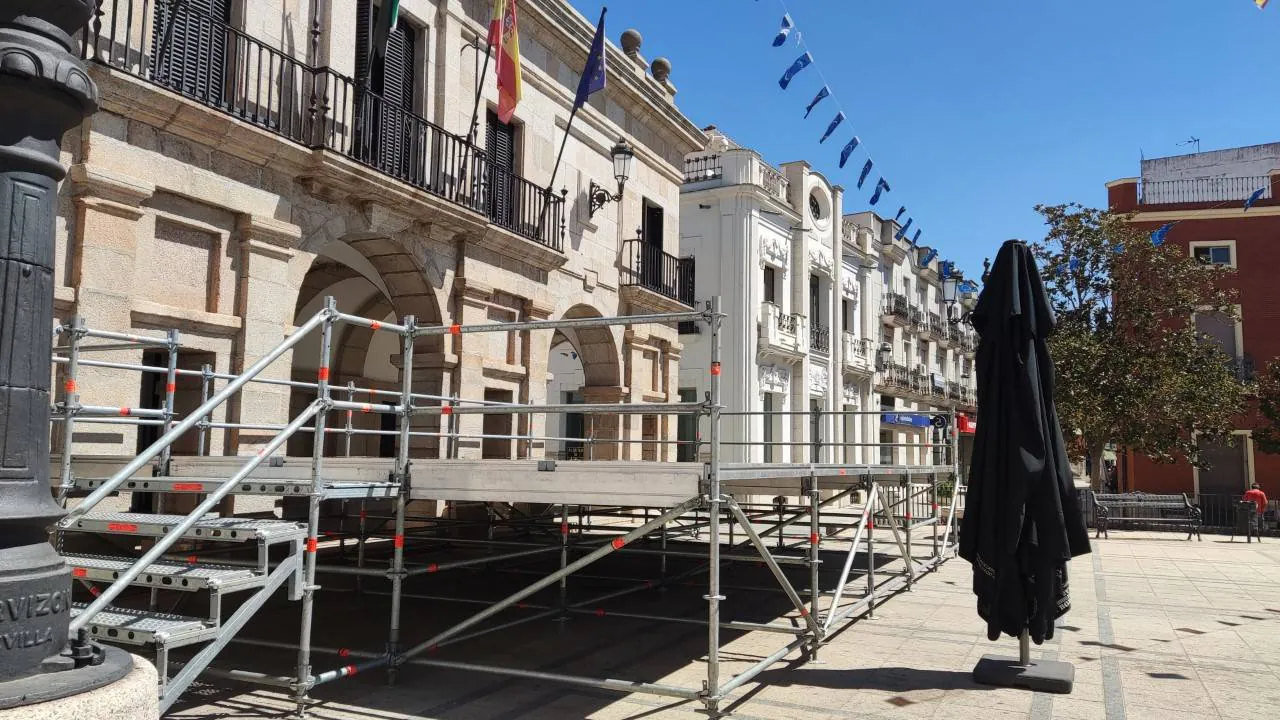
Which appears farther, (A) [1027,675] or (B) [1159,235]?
(B) [1159,235]

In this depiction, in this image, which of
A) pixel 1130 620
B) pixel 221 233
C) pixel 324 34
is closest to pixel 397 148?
pixel 324 34

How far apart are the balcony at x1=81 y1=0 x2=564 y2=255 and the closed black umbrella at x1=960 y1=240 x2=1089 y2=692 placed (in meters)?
6.92

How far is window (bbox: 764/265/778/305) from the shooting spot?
2597cm

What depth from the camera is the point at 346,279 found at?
1516cm

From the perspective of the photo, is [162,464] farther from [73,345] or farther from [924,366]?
[924,366]

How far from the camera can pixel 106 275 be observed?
26.2ft

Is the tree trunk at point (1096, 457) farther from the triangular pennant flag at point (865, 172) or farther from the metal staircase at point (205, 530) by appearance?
the metal staircase at point (205, 530)

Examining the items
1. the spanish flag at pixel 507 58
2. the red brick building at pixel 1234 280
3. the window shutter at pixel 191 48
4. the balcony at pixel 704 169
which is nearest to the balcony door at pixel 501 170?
the spanish flag at pixel 507 58

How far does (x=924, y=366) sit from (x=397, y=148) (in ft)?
106

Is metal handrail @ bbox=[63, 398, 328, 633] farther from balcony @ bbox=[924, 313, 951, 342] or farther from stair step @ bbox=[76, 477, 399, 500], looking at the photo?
balcony @ bbox=[924, 313, 951, 342]

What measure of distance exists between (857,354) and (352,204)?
912 inches

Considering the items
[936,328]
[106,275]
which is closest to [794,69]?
[106,275]

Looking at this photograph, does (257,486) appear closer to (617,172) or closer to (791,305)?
(617,172)

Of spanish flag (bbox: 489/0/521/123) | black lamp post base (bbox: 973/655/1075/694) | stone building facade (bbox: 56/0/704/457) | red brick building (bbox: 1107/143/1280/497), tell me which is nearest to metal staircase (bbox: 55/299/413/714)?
stone building facade (bbox: 56/0/704/457)
